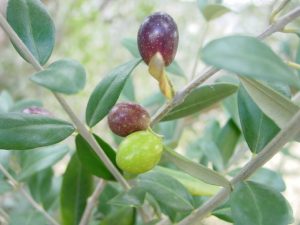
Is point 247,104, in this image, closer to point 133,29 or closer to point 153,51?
point 153,51

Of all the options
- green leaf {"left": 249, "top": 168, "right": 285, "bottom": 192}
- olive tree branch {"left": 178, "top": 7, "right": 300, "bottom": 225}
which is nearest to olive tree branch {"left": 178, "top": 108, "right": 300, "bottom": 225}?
olive tree branch {"left": 178, "top": 7, "right": 300, "bottom": 225}

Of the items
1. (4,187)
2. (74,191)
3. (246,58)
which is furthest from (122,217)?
(246,58)

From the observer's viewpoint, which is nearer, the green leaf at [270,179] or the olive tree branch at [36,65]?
the olive tree branch at [36,65]

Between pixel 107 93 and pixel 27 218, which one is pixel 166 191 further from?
pixel 27 218

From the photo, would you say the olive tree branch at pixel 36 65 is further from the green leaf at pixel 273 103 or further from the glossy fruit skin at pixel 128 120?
the green leaf at pixel 273 103

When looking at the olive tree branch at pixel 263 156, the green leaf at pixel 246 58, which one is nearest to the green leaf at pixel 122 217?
the olive tree branch at pixel 263 156

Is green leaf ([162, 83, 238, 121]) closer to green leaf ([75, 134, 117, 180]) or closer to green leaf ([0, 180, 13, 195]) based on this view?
green leaf ([75, 134, 117, 180])
